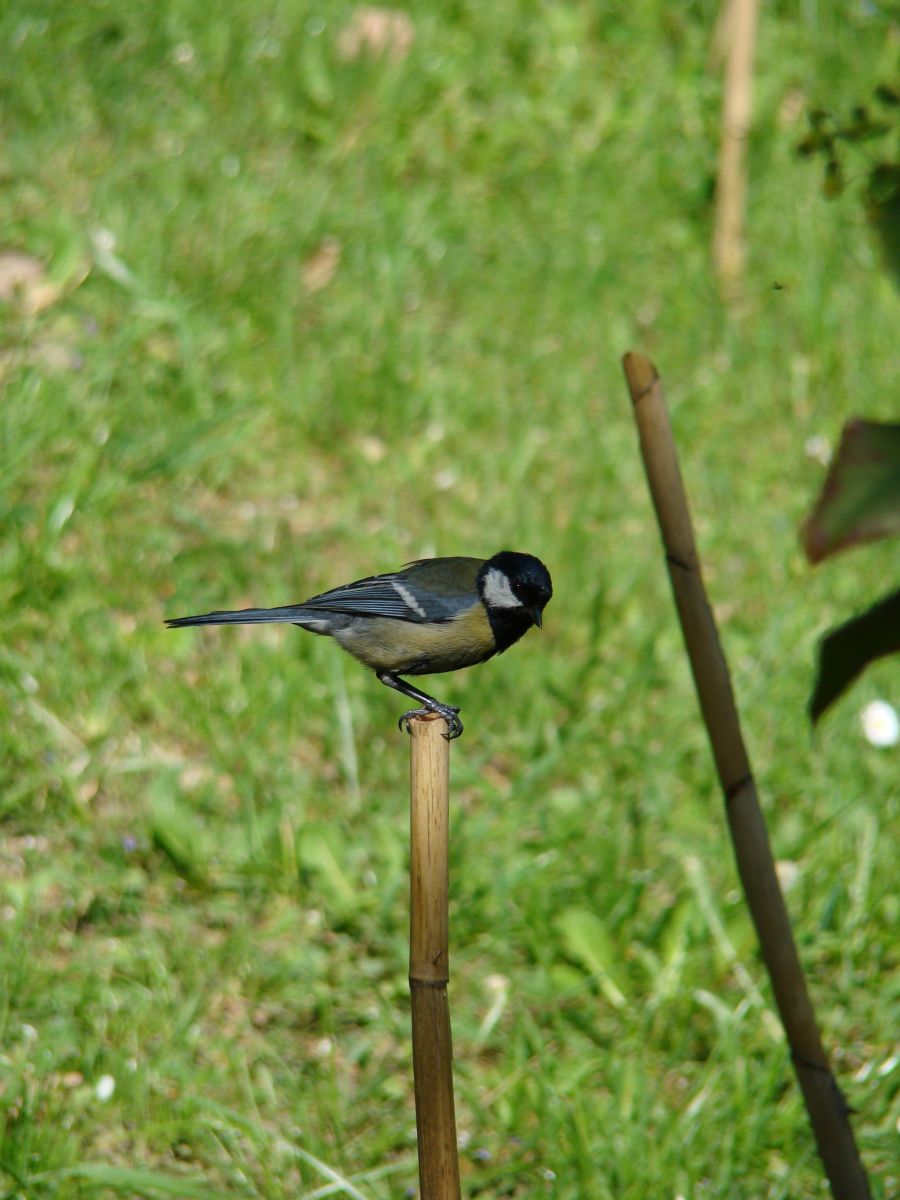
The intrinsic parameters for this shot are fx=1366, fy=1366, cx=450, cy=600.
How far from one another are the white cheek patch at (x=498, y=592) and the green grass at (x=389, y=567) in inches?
46.3

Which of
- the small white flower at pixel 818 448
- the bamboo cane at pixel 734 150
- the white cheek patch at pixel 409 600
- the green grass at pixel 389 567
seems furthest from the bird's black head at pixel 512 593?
the bamboo cane at pixel 734 150

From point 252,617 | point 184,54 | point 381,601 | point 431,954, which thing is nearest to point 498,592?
point 381,601

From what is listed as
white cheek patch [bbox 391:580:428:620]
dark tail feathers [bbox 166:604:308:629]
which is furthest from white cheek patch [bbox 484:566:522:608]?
dark tail feathers [bbox 166:604:308:629]

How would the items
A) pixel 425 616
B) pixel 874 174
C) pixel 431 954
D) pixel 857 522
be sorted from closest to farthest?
1. pixel 857 522
2. pixel 431 954
3. pixel 874 174
4. pixel 425 616

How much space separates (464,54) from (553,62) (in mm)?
501

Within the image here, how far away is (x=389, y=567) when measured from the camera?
171 inches

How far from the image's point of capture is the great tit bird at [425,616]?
230cm

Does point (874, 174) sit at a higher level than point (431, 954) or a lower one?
higher

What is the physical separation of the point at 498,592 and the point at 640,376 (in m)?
0.83

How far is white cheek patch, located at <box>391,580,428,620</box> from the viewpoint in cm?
252

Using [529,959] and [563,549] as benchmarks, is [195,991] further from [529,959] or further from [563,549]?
[563,549]

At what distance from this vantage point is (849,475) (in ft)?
3.23

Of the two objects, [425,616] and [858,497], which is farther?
[425,616]

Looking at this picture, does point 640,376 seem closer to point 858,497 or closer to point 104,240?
point 858,497
